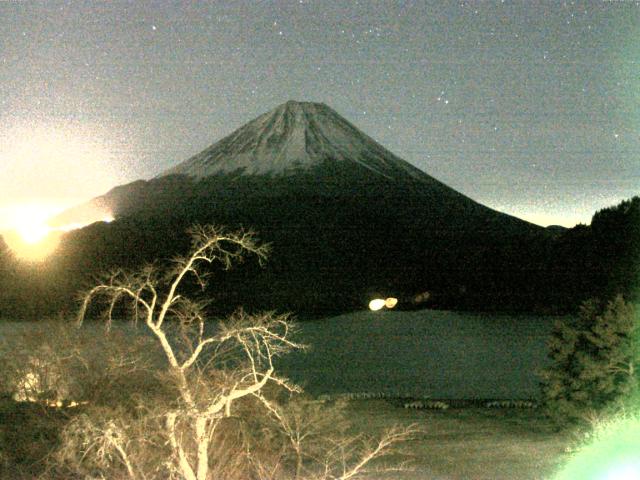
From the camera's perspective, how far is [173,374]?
324 inches

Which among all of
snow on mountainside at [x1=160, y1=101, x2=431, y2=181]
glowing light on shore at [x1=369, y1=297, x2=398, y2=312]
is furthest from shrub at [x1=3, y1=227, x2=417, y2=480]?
snow on mountainside at [x1=160, y1=101, x2=431, y2=181]

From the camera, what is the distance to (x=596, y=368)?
14.1 meters

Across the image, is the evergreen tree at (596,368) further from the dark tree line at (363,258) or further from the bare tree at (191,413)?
the dark tree line at (363,258)

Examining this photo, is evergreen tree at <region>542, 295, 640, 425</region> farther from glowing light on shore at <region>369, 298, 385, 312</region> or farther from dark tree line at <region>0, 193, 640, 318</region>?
glowing light on shore at <region>369, 298, 385, 312</region>

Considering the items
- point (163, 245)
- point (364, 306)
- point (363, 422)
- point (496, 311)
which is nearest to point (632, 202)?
point (496, 311)

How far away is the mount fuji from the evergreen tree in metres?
26.0

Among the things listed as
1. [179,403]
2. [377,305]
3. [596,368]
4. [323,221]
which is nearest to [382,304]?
[377,305]

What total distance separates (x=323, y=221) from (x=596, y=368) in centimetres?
6135

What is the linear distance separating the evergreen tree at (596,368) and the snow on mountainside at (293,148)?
7477cm

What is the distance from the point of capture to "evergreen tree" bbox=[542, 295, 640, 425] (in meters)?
14.0

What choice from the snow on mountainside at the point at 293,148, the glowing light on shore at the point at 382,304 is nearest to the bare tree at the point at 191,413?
the glowing light on shore at the point at 382,304

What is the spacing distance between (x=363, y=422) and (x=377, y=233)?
57052mm

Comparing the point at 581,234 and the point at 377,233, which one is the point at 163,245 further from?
the point at 581,234

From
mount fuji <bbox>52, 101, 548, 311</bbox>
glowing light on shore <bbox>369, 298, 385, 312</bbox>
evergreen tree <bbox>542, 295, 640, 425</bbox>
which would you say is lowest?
glowing light on shore <bbox>369, 298, 385, 312</bbox>
